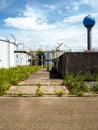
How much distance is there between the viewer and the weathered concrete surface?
594cm

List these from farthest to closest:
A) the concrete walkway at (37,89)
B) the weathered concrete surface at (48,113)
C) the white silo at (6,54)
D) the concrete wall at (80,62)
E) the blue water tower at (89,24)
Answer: the white silo at (6,54)
the blue water tower at (89,24)
the concrete wall at (80,62)
the concrete walkway at (37,89)
the weathered concrete surface at (48,113)

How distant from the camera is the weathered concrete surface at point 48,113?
19.5ft

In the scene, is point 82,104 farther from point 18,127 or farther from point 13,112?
point 18,127

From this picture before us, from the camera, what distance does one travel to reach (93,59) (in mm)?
17812

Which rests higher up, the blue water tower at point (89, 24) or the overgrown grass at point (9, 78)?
the blue water tower at point (89, 24)

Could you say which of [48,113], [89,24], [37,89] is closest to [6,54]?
[89,24]

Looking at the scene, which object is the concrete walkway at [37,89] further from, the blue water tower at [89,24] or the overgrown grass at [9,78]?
the blue water tower at [89,24]

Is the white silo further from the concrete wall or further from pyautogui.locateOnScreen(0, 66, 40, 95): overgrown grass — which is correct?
the concrete wall

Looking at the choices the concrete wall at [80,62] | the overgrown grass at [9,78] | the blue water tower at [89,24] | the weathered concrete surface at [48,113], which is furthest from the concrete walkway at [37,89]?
the blue water tower at [89,24]

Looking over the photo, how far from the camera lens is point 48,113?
725 centimetres

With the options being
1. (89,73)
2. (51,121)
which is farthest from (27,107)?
(89,73)

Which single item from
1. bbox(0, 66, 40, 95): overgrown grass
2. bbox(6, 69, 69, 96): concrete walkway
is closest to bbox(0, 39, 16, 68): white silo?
bbox(0, 66, 40, 95): overgrown grass

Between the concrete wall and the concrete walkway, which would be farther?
the concrete wall

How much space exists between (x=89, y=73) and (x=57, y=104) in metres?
8.99
